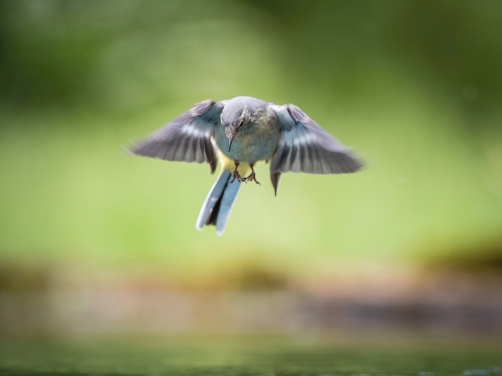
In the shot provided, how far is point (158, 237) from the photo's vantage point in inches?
205

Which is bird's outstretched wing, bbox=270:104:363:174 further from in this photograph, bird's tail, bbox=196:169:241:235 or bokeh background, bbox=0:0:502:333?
bokeh background, bbox=0:0:502:333

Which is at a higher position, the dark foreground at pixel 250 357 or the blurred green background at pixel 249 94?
the blurred green background at pixel 249 94

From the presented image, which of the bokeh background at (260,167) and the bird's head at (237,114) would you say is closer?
the bird's head at (237,114)

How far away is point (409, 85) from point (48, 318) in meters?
3.24

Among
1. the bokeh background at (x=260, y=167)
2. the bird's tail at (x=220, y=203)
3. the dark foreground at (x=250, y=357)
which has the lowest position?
the dark foreground at (x=250, y=357)

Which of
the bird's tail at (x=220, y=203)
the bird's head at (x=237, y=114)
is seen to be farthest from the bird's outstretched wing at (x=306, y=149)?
the bird's tail at (x=220, y=203)

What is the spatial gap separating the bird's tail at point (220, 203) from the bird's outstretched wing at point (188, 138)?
100mm

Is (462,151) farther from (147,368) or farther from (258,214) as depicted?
(147,368)

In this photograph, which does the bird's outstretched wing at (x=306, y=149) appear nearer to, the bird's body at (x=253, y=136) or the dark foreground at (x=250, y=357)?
the bird's body at (x=253, y=136)

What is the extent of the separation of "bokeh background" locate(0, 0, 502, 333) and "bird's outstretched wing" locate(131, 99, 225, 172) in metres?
2.38

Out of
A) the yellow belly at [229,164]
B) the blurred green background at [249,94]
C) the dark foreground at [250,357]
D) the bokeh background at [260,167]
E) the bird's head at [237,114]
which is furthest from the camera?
the blurred green background at [249,94]

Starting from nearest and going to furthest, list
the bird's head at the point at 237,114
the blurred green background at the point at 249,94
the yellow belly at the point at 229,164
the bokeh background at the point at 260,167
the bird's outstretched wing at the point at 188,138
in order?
the bird's head at the point at 237,114
the bird's outstretched wing at the point at 188,138
the yellow belly at the point at 229,164
the bokeh background at the point at 260,167
the blurred green background at the point at 249,94

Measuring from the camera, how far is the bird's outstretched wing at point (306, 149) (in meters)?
2.18

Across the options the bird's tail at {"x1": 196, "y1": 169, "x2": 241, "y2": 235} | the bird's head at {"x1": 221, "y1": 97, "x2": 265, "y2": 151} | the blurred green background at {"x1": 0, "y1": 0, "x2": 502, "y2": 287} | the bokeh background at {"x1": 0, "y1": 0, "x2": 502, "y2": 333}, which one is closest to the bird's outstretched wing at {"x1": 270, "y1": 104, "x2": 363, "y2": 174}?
the bird's head at {"x1": 221, "y1": 97, "x2": 265, "y2": 151}
